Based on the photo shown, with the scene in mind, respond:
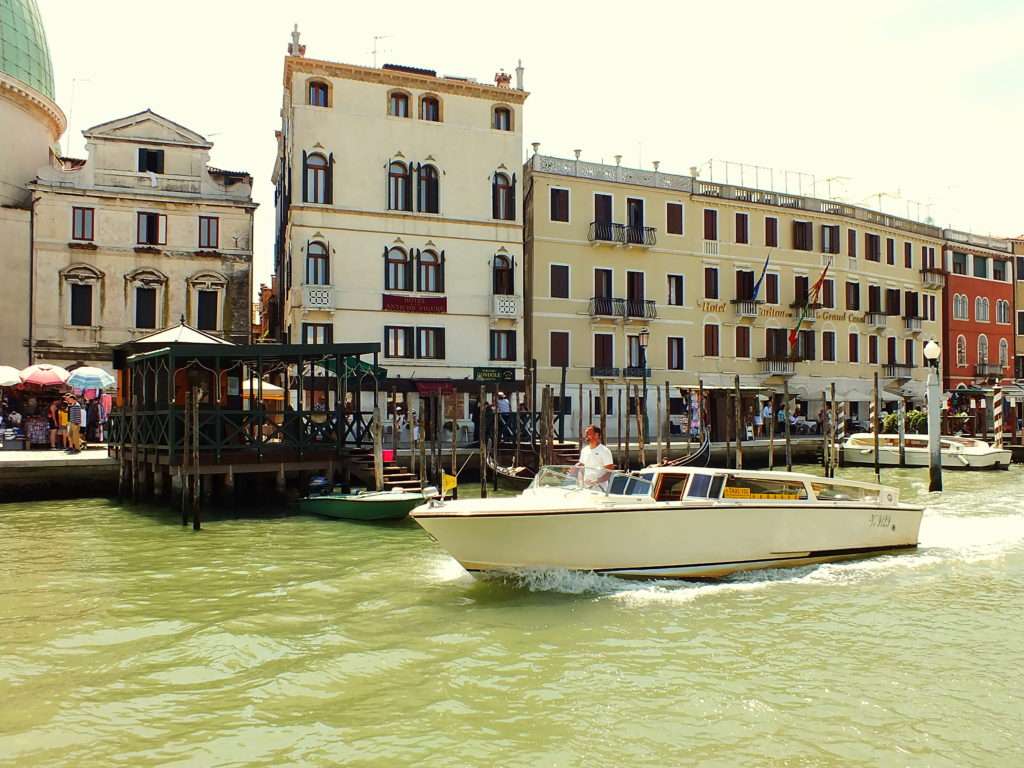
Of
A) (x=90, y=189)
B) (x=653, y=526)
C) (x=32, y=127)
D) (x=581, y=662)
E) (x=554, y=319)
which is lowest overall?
(x=581, y=662)

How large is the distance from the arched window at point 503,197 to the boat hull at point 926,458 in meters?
15.1

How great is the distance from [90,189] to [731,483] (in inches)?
1037

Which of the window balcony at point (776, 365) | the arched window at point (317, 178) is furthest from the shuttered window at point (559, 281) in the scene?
the window balcony at point (776, 365)

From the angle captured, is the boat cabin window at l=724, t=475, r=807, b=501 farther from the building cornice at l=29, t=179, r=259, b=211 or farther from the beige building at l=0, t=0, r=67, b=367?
the beige building at l=0, t=0, r=67, b=367

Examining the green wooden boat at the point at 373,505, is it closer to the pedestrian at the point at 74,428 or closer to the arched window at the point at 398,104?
the pedestrian at the point at 74,428

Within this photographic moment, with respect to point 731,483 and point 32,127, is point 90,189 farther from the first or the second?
point 731,483

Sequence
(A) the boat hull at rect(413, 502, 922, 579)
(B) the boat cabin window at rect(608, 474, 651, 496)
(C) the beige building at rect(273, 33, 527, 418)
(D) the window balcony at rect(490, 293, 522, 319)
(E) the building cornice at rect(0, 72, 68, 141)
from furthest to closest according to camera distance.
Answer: (E) the building cornice at rect(0, 72, 68, 141)
(D) the window balcony at rect(490, 293, 522, 319)
(C) the beige building at rect(273, 33, 527, 418)
(B) the boat cabin window at rect(608, 474, 651, 496)
(A) the boat hull at rect(413, 502, 922, 579)

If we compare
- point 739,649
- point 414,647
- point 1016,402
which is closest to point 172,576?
point 414,647

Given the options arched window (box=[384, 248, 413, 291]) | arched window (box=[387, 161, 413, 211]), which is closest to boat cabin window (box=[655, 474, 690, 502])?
arched window (box=[384, 248, 413, 291])

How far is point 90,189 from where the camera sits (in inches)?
1160

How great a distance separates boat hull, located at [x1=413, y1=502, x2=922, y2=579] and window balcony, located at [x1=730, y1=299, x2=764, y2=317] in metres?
26.2

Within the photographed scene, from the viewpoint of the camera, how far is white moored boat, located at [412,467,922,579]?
10.2 meters

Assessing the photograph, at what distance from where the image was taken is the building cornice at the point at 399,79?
29.3m

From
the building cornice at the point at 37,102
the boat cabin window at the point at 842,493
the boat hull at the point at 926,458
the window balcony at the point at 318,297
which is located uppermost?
the building cornice at the point at 37,102
